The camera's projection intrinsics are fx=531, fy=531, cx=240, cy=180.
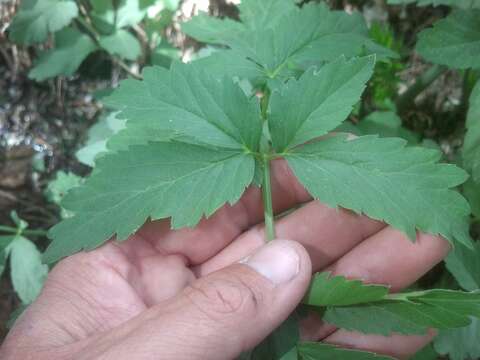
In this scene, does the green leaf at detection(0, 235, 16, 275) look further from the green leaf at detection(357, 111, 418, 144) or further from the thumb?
the green leaf at detection(357, 111, 418, 144)

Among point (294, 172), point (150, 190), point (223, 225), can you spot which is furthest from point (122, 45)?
point (294, 172)

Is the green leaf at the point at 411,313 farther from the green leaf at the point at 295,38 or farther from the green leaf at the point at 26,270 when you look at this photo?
the green leaf at the point at 26,270

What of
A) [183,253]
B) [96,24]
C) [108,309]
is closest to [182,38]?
[96,24]

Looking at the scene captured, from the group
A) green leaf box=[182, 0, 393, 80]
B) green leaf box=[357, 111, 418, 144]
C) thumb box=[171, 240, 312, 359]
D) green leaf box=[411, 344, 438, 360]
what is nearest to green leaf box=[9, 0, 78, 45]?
green leaf box=[182, 0, 393, 80]

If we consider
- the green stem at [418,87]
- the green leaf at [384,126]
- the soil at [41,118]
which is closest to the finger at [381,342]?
the green leaf at [384,126]

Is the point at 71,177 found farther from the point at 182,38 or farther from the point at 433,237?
the point at 433,237

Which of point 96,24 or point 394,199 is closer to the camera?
point 394,199

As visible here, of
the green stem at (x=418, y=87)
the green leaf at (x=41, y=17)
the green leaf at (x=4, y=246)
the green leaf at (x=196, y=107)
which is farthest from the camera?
the green leaf at (x=41, y=17)

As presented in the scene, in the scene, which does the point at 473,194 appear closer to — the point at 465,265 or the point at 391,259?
the point at 465,265
